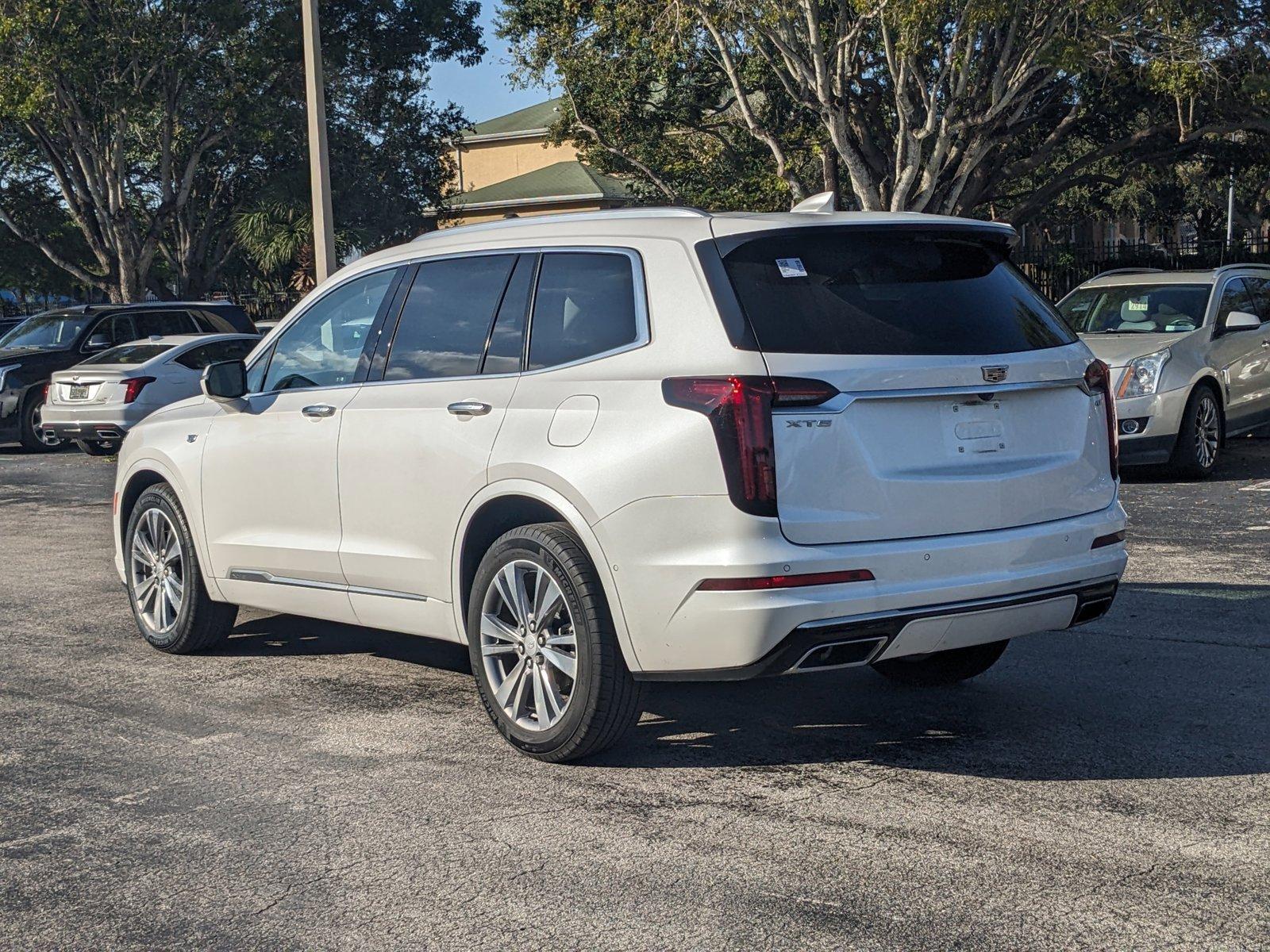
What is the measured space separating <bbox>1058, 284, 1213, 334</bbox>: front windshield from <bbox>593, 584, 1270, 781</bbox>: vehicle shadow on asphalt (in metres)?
7.58

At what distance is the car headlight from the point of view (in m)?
13.3

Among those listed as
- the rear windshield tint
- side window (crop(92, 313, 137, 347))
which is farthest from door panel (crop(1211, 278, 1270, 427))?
side window (crop(92, 313, 137, 347))

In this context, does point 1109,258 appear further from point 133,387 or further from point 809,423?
point 809,423

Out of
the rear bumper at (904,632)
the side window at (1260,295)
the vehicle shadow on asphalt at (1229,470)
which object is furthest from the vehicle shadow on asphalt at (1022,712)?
the side window at (1260,295)

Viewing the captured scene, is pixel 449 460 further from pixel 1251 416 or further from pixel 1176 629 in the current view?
pixel 1251 416

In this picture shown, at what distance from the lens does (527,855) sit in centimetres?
453

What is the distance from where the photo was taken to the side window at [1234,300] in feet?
47.9

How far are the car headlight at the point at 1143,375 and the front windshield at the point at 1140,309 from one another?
904 millimetres

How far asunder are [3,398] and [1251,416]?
15.5 metres

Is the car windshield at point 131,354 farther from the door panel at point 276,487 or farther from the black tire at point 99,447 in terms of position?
the door panel at point 276,487

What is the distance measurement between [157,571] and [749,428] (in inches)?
156

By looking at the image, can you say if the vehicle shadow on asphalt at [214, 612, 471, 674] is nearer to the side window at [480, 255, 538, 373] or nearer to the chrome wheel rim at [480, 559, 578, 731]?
the chrome wheel rim at [480, 559, 578, 731]

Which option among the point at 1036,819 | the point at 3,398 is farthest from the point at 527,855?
the point at 3,398

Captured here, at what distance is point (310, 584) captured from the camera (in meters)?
6.62
